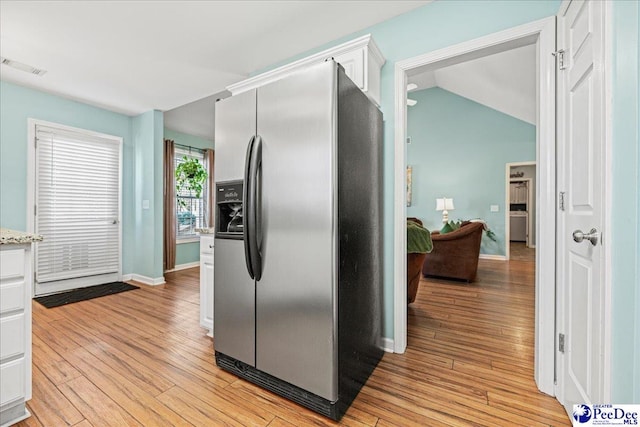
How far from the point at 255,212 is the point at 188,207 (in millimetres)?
4856

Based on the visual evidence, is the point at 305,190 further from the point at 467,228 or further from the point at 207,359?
the point at 467,228

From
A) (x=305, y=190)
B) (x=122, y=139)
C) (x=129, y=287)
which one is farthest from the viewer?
(x=122, y=139)

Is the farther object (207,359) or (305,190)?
(207,359)

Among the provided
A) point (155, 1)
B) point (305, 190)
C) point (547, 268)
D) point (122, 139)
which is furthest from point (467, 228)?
point (122, 139)

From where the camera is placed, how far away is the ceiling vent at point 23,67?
116 inches

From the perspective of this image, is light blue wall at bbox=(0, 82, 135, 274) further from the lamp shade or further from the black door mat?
the lamp shade

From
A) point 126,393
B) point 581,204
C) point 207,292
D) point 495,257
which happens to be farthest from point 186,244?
point 495,257

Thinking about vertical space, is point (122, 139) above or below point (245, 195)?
above

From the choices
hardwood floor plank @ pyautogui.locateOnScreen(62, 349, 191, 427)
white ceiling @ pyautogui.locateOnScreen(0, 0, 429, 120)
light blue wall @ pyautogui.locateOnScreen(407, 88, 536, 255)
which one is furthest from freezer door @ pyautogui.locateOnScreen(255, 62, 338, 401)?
light blue wall @ pyautogui.locateOnScreen(407, 88, 536, 255)

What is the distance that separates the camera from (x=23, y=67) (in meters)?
3.07

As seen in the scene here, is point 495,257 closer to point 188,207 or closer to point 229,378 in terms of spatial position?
point 229,378

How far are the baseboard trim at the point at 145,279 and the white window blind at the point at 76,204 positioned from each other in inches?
8.3

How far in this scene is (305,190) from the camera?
152cm

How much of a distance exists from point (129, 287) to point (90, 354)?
7.32 ft
